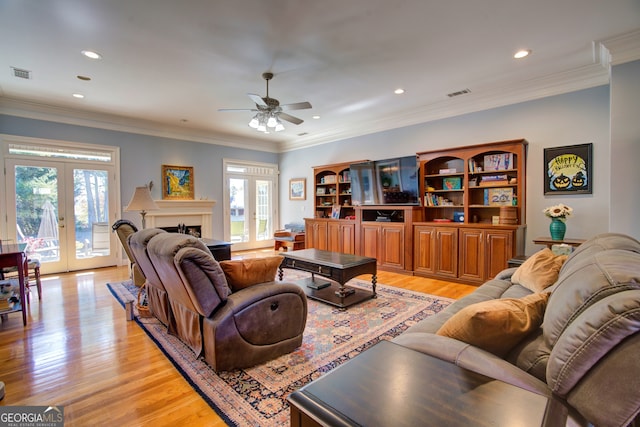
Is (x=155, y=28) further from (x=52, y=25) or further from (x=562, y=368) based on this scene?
(x=562, y=368)

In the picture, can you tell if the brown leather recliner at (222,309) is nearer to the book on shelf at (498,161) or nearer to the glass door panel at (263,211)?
the book on shelf at (498,161)

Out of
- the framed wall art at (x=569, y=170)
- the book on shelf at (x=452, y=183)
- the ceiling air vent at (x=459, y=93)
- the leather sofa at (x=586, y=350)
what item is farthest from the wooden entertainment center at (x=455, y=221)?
the leather sofa at (x=586, y=350)

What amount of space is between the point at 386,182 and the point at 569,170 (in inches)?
105

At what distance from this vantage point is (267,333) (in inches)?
93.2

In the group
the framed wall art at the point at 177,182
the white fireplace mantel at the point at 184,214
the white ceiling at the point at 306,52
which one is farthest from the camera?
the framed wall art at the point at 177,182

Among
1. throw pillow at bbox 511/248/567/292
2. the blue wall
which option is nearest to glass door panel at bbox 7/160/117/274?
the blue wall

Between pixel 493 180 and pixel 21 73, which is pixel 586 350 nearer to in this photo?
pixel 493 180

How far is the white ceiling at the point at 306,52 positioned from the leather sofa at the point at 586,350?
8.40 ft

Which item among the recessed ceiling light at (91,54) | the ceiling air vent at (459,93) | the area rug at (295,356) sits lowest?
the area rug at (295,356)

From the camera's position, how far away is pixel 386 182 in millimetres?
5691

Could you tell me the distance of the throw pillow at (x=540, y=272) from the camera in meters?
2.34

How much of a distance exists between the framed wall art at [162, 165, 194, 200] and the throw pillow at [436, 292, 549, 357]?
6653 millimetres

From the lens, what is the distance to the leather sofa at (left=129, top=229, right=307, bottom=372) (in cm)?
214

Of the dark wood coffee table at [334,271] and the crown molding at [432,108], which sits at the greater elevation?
the crown molding at [432,108]
